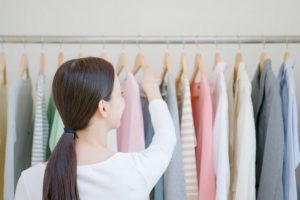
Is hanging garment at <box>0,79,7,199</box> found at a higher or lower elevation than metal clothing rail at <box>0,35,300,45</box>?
lower

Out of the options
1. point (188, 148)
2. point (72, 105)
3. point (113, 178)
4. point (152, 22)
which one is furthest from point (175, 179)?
point (152, 22)

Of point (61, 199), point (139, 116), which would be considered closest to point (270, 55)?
point (139, 116)

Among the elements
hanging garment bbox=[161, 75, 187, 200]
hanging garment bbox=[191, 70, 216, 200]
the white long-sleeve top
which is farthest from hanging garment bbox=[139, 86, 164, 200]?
the white long-sleeve top

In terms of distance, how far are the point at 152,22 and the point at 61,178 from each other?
1.16 meters

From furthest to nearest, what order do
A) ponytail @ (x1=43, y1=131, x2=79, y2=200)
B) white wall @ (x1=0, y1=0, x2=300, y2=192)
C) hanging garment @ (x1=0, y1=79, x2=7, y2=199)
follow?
white wall @ (x1=0, y1=0, x2=300, y2=192) < hanging garment @ (x1=0, y1=79, x2=7, y2=199) < ponytail @ (x1=43, y1=131, x2=79, y2=200)

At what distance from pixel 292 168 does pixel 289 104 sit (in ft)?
0.69

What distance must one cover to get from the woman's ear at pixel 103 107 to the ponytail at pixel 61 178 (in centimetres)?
11

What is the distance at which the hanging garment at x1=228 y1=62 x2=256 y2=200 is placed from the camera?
1.23 meters

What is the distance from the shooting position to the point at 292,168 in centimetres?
123

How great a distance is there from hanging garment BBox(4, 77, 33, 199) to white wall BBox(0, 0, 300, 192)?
328 millimetres

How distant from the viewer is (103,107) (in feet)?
2.91

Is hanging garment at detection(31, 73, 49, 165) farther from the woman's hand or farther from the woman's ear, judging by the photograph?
the woman's ear

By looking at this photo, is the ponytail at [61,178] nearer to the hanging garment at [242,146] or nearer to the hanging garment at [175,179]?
the hanging garment at [175,179]

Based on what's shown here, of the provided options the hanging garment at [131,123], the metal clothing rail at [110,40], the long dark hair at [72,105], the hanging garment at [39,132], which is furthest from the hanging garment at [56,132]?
the long dark hair at [72,105]
